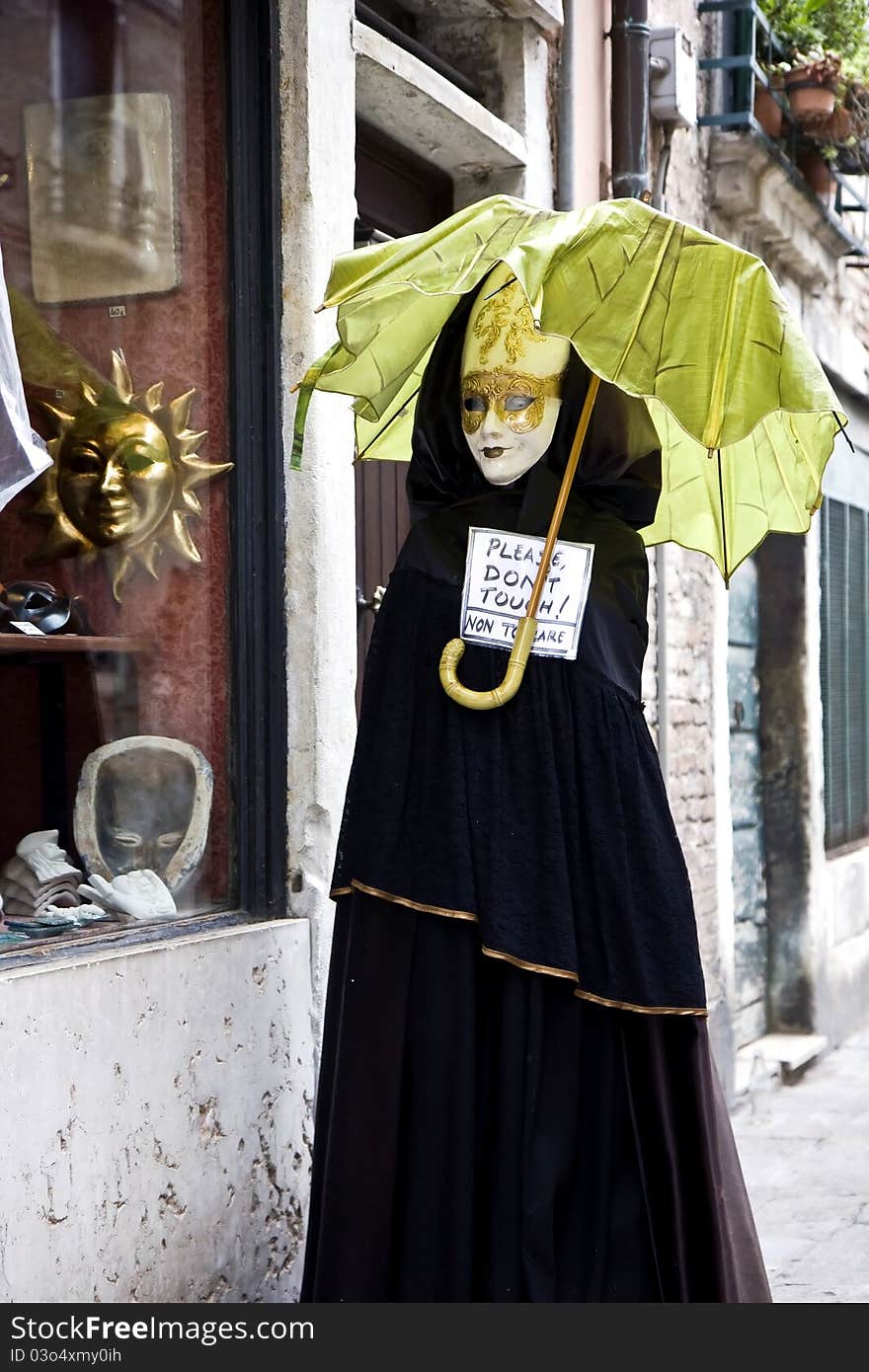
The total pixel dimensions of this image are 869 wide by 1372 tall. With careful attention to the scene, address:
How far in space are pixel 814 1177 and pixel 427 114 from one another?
3387 mm

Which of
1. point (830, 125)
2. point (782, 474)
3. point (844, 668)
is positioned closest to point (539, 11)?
point (782, 474)

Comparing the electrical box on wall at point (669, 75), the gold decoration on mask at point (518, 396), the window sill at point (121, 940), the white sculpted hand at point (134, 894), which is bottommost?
the window sill at point (121, 940)

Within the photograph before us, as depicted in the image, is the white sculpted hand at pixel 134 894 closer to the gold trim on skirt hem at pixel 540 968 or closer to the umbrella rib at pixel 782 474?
the gold trim on skirt hem at pixel 540 968

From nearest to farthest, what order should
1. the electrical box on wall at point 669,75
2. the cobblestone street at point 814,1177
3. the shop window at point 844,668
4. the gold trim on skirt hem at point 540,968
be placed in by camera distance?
the gold trim on skirt hem at point 540,968, the cobblestone street at point 814,1177, the electrical box on wall at point 669,75, the shop window at point 844,668

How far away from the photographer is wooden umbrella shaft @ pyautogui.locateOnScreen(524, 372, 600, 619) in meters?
2.85

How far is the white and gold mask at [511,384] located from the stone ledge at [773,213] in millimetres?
3934

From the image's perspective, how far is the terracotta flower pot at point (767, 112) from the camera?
6.85 m

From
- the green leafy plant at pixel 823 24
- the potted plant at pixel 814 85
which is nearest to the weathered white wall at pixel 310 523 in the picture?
the potted plant at pixel 814 85

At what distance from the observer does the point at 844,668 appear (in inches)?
344

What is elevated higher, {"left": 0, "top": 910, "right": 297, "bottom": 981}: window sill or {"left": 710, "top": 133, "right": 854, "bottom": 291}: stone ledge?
{"left": 710, "top": 133, "right": 854, "bottom": 291}: stone ledge

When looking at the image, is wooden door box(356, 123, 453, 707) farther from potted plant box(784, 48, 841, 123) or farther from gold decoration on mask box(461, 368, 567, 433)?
potted plant box(784, 48, 841, 123)

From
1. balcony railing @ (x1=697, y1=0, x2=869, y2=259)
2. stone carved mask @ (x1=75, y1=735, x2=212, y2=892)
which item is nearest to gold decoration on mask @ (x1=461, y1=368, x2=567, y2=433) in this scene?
stone carved mask @ (x1=75, y1=735, x2=212, y2=892)

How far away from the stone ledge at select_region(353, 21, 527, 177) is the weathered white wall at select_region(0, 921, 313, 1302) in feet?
6.90

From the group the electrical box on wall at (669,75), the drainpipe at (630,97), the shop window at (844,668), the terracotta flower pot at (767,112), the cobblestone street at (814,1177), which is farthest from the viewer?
the shop window at (844,668)
